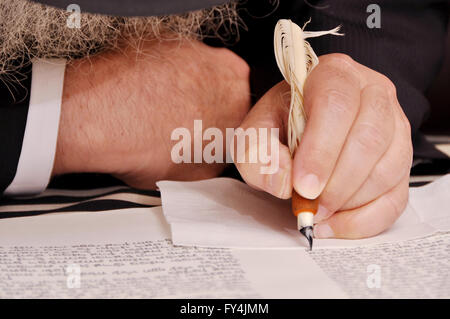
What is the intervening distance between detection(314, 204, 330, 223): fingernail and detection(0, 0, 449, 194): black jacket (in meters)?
0.22

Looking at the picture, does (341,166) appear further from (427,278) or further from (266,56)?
(266,56)

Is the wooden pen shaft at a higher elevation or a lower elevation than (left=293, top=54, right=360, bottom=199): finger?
lower

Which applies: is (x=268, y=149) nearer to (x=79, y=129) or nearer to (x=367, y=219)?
(x=367, y=219)

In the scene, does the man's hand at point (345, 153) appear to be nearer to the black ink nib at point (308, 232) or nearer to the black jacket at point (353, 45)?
the black ink nib at point (308, 232)

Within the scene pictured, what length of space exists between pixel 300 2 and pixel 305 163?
0.31 m

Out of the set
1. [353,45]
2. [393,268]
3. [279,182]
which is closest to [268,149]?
[279,182]

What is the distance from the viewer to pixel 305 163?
0.42 meters

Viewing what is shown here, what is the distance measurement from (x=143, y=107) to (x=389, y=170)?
29 cm

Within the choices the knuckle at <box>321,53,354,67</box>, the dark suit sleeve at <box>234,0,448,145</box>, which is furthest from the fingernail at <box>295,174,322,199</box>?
the dark suit sleeve at <box>234,0,448,145</box>

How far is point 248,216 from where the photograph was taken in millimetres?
516

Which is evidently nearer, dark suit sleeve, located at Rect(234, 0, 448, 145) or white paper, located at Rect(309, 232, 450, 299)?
white paper, located at Rect(309, 232, 450, 299)

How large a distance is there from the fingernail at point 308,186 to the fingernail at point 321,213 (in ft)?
0.11

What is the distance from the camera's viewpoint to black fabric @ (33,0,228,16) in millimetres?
428

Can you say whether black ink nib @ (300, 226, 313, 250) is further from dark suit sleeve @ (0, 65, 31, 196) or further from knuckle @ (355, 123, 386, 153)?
dark suit sleeve @ (0, 65, 31, 196)
